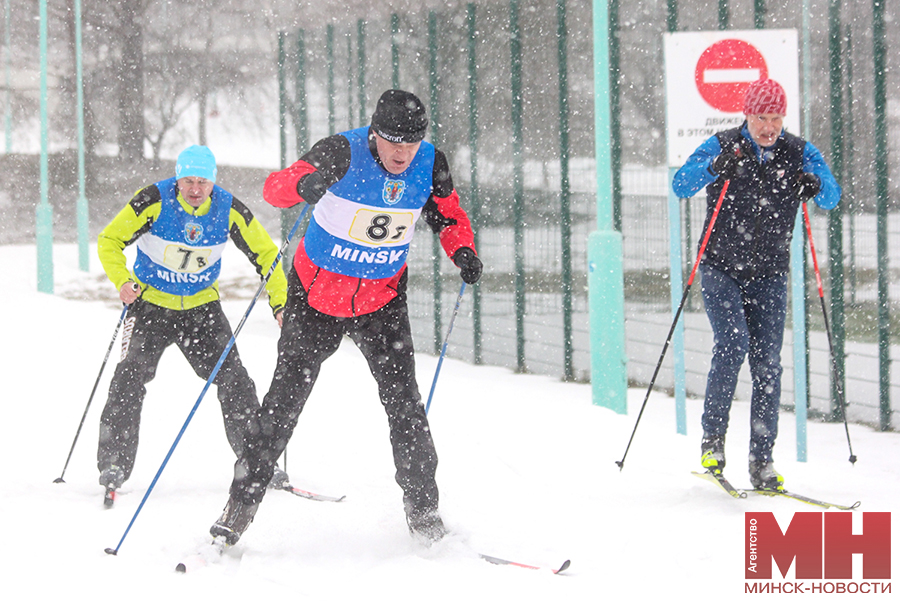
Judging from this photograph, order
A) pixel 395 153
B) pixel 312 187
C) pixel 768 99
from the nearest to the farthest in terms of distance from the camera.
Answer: pixel 312 187 → pixel 395 153 → pixel 768 99

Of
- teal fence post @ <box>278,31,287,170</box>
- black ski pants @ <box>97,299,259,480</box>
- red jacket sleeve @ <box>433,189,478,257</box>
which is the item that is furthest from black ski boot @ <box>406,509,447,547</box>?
teal fence post @ <box>278,31,287,170</box>

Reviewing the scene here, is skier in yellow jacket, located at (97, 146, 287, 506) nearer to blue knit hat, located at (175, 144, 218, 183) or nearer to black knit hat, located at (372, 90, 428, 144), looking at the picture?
blue knit hat, located at (175, 144, 218, 183)

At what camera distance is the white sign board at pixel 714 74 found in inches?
237

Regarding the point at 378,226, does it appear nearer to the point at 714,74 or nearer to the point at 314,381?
the point at 314,381

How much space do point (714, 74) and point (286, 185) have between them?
3.55m

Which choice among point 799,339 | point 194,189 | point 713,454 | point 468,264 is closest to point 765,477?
point 713,454

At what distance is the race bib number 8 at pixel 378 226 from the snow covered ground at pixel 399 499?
135cm

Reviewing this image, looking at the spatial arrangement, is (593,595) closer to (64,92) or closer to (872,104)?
(872,104)

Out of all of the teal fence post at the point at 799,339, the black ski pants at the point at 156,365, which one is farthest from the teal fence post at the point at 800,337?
the black ski pants at the point at 156,365

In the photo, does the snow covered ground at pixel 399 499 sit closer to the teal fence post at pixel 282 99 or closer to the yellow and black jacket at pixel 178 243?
the yellow and black jacket at pixel 178 243

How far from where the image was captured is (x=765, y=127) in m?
4.59

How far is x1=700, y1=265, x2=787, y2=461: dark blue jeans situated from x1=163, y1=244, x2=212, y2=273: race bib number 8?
2.74 meters

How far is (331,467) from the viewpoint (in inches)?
231

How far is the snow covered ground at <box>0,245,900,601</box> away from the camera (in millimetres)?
3613
